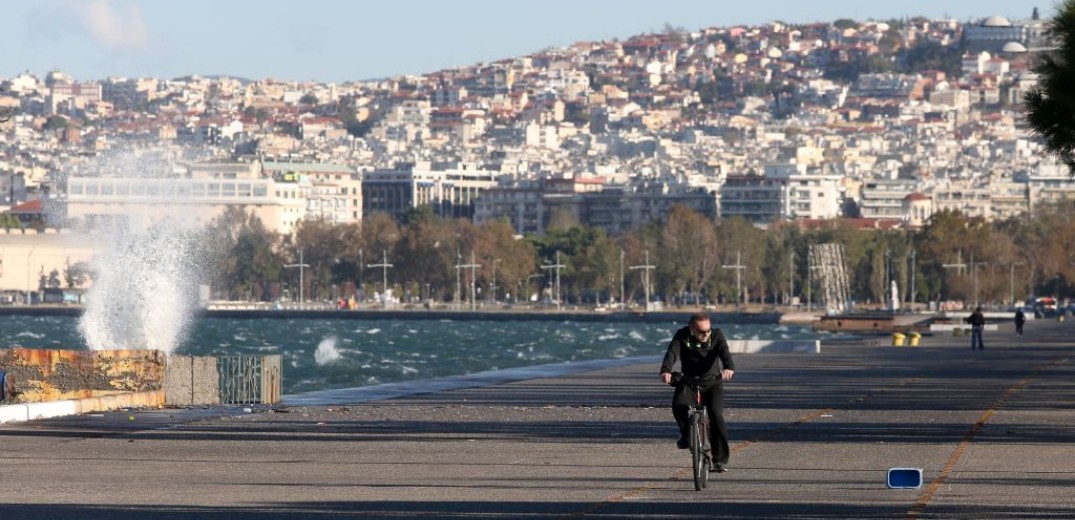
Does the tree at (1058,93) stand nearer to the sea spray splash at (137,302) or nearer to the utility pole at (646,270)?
the sea spray splash at (137,302)

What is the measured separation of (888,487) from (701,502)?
157 cm

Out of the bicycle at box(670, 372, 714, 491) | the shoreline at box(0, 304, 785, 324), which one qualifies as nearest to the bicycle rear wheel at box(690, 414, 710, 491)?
the bicycle at box(670, 372, 714, 491)

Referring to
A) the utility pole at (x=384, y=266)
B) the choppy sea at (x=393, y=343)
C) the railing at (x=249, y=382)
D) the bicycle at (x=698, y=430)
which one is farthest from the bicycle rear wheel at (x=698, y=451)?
the utility pole at (x=384, y=266)

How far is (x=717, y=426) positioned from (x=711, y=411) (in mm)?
196

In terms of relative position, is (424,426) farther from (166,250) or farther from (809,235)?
(809,235)

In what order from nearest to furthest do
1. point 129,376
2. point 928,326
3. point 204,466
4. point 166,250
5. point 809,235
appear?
point 204,466
point 129,376
point 166,250
point 928,326
point 809,235

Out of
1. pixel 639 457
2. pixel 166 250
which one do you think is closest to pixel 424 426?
pixel 639 457

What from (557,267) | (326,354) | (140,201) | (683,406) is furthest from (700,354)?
(557,267)

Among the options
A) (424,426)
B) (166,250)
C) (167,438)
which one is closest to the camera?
(167,438)

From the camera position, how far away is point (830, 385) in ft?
114

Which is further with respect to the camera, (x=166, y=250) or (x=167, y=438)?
(x=166, y=250)

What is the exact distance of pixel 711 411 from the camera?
16828 mm

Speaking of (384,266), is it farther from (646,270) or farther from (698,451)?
(698,451)

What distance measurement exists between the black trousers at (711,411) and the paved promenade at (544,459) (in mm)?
271
